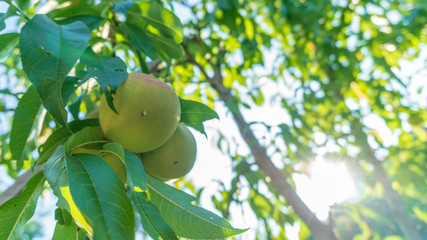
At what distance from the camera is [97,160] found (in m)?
0.64

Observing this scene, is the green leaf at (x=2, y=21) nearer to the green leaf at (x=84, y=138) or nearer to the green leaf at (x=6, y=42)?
the green leaf at (x=6, y=42)

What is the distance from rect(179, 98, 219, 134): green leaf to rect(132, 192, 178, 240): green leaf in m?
0.30

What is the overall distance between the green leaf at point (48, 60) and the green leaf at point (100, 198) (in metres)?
0.11

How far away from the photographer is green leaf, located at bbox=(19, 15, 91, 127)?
612 mm

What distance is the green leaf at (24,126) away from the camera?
0.92 m

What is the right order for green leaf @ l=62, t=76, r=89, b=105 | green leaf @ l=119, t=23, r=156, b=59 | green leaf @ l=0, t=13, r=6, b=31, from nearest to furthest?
green leaf @ l=0, t=13, r=6, b=31
green leaf @ l=62, t=76, r=89, b=105
green leaf @ l=119, t=23, r=156, b=59

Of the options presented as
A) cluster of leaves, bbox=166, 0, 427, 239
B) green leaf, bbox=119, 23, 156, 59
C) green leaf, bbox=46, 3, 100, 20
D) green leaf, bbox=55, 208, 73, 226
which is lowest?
cluster of leaves, bbox=166, 0, 427, 239

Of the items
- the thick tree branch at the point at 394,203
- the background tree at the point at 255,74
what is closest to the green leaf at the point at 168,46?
the background tree at the point at 255,74

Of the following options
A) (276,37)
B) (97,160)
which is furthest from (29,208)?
(276,37)

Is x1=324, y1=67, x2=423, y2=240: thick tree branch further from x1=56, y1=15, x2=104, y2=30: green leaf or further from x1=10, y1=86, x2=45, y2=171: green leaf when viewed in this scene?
x1=10, y1=86, x2=45, y2=171: green leaf

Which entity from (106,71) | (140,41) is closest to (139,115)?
(106,71)

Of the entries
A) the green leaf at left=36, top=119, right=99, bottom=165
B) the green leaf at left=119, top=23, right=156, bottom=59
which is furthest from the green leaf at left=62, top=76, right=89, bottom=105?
the green leaf at left=119, top=23, right=156, bottom=59

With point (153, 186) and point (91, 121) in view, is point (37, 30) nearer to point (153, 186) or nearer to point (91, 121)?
point (91, 121)

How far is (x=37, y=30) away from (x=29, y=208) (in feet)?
1.24
